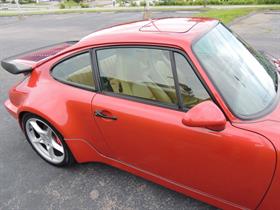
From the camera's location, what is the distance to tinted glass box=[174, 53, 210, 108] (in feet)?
6.42

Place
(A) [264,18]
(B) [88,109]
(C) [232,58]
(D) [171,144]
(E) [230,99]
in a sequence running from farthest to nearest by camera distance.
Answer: (A) [264,18]
(B) [88,109]
(C) [232,58]
(D) [171,144]
(E) [230,99]

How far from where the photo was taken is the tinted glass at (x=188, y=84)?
77.1 inches

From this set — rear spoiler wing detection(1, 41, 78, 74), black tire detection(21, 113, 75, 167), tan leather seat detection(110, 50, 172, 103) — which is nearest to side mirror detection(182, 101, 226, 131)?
tan leather seat detection(110, 50, 172, 103)

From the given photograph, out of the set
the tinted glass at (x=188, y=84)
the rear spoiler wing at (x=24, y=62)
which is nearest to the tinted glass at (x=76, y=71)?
the rear spoiler wing at (x=24, y=62)

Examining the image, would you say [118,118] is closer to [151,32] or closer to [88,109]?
[88,109]

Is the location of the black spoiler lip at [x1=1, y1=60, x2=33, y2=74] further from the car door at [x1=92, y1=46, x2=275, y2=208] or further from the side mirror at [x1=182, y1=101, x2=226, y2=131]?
the side mirror at [x1=182, y1=101, x2=226, y2=131]

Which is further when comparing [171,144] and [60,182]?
[60,182]

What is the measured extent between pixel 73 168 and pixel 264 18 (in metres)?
11.4

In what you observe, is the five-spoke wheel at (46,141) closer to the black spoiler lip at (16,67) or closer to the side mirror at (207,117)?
the black spoiler lip at (16,67)

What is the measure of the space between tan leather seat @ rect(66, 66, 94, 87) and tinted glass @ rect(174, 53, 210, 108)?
803 millimetres

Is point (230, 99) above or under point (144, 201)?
above

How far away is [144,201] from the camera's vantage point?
8.27ft

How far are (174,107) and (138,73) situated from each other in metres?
0.43

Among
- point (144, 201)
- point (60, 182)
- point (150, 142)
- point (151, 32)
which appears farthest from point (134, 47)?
point (60, 182)
